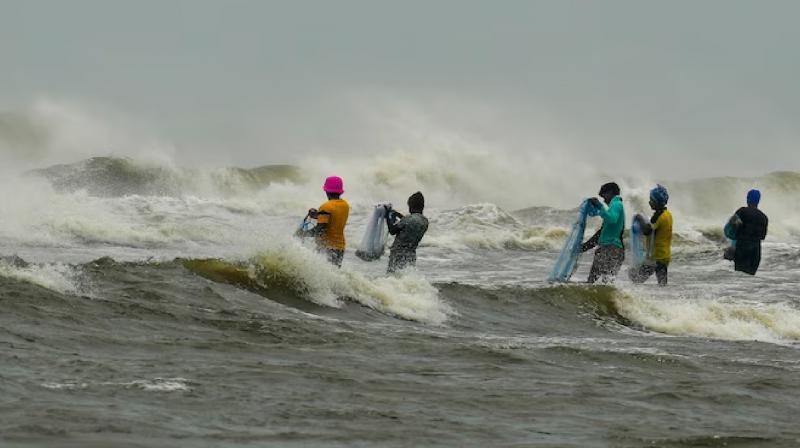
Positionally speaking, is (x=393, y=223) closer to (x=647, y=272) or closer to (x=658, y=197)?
(x=658, y=197)

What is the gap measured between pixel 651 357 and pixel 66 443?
5.66m

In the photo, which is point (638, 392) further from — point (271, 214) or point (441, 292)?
point (271, 214)

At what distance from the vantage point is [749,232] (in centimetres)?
1683

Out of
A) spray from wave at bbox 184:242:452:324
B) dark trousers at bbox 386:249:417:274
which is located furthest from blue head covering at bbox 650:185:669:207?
spray from wave at bbox 184:242:452:324

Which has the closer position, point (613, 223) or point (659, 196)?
point (613, 223)

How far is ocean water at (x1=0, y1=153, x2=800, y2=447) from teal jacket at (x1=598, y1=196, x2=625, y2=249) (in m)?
0.52

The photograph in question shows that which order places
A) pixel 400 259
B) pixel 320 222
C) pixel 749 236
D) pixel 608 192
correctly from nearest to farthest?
1. pixel 320 222
2. pixel 400 259
3. pixel 608 192
4. pixel 749 236

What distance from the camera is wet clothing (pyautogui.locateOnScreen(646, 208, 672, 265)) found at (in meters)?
15.1

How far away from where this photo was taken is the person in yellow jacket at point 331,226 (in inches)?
516

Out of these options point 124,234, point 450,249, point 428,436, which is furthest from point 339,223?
point 450,249

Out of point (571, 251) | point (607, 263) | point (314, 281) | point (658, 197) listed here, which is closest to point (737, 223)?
point (658, 197)

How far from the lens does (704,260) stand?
26516 mm

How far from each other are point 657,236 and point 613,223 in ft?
3.14

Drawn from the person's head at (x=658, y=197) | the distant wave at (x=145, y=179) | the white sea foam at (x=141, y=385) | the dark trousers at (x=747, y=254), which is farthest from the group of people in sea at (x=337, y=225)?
the distant wave at (x=145, y=179)
